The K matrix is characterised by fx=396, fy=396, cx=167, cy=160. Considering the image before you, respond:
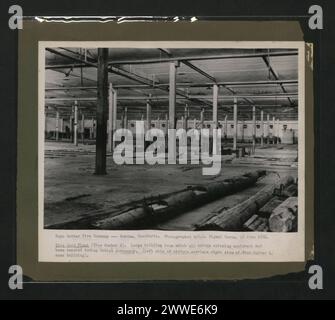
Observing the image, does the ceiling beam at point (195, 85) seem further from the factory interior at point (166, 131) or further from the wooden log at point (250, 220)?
the wooden log at point (250, 220)

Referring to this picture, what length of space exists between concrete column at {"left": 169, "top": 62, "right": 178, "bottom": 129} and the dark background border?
170 millimetres

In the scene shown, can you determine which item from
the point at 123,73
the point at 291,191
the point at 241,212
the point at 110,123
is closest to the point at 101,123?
the point at 110,123

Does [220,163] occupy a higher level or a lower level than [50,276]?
higher

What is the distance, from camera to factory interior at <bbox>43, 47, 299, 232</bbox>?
126 centimetres

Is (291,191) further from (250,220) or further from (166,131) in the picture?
(166,131)

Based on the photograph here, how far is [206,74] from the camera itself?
133 centimetres

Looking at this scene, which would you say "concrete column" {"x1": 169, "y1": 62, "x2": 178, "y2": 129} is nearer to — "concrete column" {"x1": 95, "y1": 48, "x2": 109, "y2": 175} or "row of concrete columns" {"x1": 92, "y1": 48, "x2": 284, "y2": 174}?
"row of concrete columns" {"x1": 92, "y1": 48, "x2": 284, "y2": 174}

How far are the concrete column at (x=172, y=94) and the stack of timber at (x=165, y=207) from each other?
0.22 metres

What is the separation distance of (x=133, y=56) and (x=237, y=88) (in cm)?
35

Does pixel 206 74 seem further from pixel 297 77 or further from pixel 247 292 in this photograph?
pixel 247 292

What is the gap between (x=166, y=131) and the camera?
1285 millimetres

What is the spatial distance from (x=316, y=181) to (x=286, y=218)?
152 mm

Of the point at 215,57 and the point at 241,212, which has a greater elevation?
the point at 215,57

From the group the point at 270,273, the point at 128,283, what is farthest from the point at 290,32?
the point at 128,283
